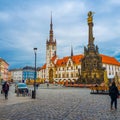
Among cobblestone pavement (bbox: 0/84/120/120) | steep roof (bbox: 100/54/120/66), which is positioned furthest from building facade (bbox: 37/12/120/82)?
cobblestone pavement (bbox: 0/84/120/120)

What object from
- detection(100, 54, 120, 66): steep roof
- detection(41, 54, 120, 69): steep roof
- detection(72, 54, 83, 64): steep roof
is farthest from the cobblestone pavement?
detection(100, 54, 120, 66): steep roof

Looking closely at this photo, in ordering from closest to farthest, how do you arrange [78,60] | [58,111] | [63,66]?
[58,111]
[78,60]
[63,66]

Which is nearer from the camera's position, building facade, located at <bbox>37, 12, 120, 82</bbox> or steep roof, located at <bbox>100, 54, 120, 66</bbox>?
building facade, located at <bbox>37, 12, 120, 82</bbox>

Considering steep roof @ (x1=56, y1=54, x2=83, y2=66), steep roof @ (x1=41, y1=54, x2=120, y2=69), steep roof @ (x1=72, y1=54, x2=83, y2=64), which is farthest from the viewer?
steep roof @ (x1=56, y1=54, x2=83, y2=66)

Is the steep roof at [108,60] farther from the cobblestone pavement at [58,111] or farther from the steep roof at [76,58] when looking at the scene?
the cobblestone pavement at [58,111]

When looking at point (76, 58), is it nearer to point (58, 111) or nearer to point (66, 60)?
point (66, 60)

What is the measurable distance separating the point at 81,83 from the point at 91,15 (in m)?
20.9

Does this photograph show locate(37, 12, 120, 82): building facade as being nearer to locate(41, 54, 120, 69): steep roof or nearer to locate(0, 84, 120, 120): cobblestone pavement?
locate(41, 54, 120, 69): steep roof

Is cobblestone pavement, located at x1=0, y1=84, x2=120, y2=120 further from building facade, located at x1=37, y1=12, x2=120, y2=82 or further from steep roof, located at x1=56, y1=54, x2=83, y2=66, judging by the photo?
steep roof, located at x1=56, y1=54, x2=83, y2=66

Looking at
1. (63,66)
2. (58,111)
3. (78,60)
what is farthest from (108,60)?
(58,111)

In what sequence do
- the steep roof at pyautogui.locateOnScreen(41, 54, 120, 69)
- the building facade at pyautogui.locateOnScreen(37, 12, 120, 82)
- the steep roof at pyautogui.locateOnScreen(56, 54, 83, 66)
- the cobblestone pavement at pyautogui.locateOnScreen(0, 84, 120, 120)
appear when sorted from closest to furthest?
the cobblestone pavement at pyautogui.locateOnScreen(0, 84, 120, 120), the building facade at pyautogui.locateOnScreen(37, 12, 120, 82), the steep roof at pyautogui.locateOnScreen(41, 54, 120, 69), the steep roof at pyautogui.locateOnScreen(56, 54, 83, 66)

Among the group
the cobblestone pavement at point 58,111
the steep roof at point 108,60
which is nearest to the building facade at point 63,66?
the steep roof at point 108,60

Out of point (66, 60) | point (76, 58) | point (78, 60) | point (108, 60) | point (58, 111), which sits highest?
point (76, 58)

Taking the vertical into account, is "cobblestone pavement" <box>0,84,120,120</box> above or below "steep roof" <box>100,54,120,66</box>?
below
